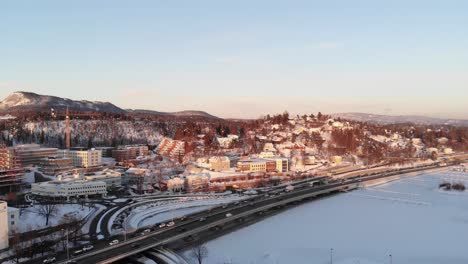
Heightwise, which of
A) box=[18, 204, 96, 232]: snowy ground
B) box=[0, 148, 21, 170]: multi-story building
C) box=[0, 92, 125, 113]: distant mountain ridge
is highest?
box=[0, 92, 125, 113]: distant mountain ridge

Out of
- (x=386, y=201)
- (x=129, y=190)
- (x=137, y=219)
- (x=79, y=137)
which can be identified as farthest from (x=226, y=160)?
(x=79, y=137)

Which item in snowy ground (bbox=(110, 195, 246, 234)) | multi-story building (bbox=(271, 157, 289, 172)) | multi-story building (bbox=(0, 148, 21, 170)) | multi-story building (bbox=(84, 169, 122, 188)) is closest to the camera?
snowy ground (bbox=(110, 195, 246, 234))

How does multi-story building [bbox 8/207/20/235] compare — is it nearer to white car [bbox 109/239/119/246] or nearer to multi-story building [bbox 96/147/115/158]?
white car [bbox 109/239/119/246]

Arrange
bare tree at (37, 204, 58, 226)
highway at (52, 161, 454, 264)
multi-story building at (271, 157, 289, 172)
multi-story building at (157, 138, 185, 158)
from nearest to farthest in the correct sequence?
highway at (52, 161, 454, 264), bare tree at (37, 204, 58, 226), multi-story building at (271, 157, 289, 172), multi-story building at (157, 138, 185, 158)

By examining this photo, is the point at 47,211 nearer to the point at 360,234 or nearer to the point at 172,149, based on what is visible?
the point at 360,234

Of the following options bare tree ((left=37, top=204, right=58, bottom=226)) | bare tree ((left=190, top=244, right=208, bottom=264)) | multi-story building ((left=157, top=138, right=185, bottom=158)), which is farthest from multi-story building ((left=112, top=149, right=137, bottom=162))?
bare tree ((left=190, top=244, right=208, bottom=264))

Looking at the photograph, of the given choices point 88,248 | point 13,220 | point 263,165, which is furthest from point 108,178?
point 88,248
